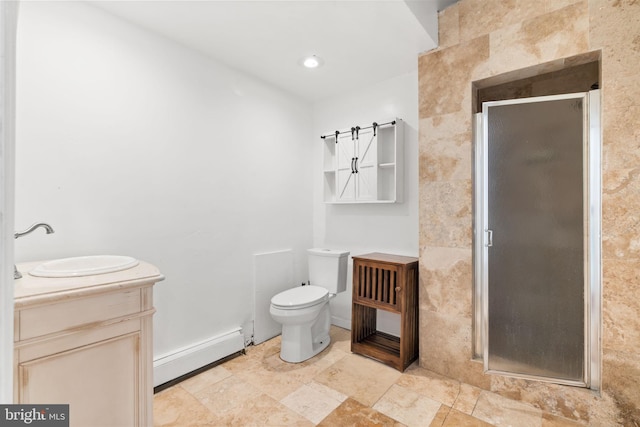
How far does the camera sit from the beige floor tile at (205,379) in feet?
6.39

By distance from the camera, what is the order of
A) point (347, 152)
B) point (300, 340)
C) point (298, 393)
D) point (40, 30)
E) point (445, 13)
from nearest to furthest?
point (40, 30) → point (298, 393) → point (445, 13) → point (300, 340) → point (347, 152)

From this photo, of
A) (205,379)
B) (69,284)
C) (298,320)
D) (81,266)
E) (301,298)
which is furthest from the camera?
(301,298)

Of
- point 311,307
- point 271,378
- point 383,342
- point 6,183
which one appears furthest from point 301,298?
point 6,183

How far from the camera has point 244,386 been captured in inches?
77.3

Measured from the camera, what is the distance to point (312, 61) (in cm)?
233

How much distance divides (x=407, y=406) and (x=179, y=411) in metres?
1.32

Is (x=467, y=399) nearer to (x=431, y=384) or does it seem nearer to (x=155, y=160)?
(x=431, y=384)

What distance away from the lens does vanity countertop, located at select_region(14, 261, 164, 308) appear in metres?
0.98

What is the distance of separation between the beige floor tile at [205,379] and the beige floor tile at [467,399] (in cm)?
149

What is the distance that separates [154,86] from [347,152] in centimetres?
156

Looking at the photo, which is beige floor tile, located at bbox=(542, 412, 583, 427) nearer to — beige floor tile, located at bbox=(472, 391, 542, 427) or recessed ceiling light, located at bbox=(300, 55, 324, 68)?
beige floor tile, located at bbox=(472, 391, 542, 427)

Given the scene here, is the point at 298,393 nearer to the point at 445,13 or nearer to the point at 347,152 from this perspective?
the point at 347,152

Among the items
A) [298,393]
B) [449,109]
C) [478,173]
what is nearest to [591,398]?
[478,173]

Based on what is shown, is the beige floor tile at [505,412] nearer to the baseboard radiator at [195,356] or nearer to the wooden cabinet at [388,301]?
the wooden cabinet at [388,301]
